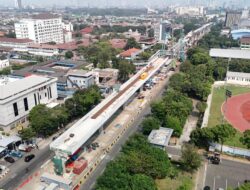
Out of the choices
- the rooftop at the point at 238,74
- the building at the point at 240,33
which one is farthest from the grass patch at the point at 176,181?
the building at the point at 240,33

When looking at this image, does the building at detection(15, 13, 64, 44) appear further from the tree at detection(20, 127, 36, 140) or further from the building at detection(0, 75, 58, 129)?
the tree at detection(20, 127, 36, 140)

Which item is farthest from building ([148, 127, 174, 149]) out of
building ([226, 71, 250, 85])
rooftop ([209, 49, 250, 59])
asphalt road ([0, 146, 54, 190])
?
rooftop ([209, 49, 250, 59])

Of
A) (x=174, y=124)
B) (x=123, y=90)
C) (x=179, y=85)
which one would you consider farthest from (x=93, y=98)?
(x=179, y=85)

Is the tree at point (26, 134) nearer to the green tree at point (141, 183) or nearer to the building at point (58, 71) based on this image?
the green tree at point (141, 183)

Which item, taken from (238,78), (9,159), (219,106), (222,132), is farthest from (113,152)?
(238,78)

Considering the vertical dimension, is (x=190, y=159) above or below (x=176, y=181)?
above

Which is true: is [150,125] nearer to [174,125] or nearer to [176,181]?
[174,125]
